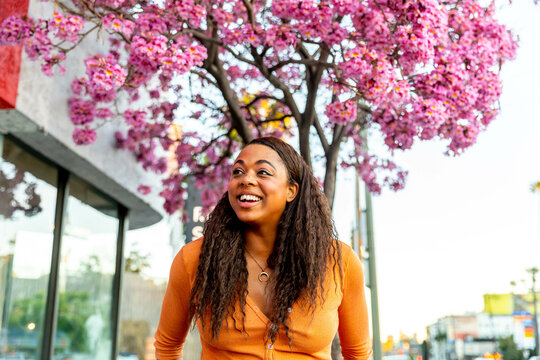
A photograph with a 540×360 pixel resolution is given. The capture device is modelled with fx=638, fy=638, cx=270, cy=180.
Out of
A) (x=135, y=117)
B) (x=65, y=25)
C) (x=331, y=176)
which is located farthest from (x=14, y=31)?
(x=331, y=176)

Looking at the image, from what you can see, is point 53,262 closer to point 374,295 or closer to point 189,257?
point 374,295

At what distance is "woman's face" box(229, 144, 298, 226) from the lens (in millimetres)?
2141

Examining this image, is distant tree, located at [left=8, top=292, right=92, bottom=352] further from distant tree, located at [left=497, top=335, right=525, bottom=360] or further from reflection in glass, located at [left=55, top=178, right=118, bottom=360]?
distant tree, located at [left=497, top=335, right=525, bottom=360]

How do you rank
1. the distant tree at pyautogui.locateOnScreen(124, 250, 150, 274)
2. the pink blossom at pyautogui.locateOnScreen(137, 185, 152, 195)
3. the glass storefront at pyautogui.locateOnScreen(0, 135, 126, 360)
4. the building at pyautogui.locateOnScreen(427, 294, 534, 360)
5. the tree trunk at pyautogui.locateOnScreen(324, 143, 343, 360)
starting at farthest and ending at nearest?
the building at pyautogui.locateOnScreen(427, 294, 534, 360), the distant tree at pyautogui.locateOnScreen(124, 250, 150, 274), the pink blossom at pyautogui.locateOnScreen(137, 185, 152, 195), the glass storefront at pyautogui.locateOnScreen(0, 135, 126, 360), the tree trunk at pyautogui.locateOnScreen(324, 143, 343, 360)

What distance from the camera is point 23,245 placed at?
22.6 ft

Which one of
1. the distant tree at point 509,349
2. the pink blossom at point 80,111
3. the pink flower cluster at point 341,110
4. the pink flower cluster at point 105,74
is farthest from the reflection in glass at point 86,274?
the distant tree at point 509,349

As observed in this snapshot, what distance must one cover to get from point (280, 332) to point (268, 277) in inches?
8.5

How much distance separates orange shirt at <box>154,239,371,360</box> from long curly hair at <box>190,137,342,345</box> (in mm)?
30

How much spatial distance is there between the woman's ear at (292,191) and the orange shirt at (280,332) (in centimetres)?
26

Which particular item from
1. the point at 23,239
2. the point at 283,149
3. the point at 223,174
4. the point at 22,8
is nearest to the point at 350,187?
the point at 223,174

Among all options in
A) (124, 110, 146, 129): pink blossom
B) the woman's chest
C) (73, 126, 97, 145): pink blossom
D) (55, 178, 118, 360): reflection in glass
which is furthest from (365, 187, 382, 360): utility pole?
the woman's chest

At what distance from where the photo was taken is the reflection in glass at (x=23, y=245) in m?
6.50

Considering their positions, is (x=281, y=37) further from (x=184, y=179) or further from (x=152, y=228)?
(x=152, y=228)

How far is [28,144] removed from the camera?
6727 millimetres
